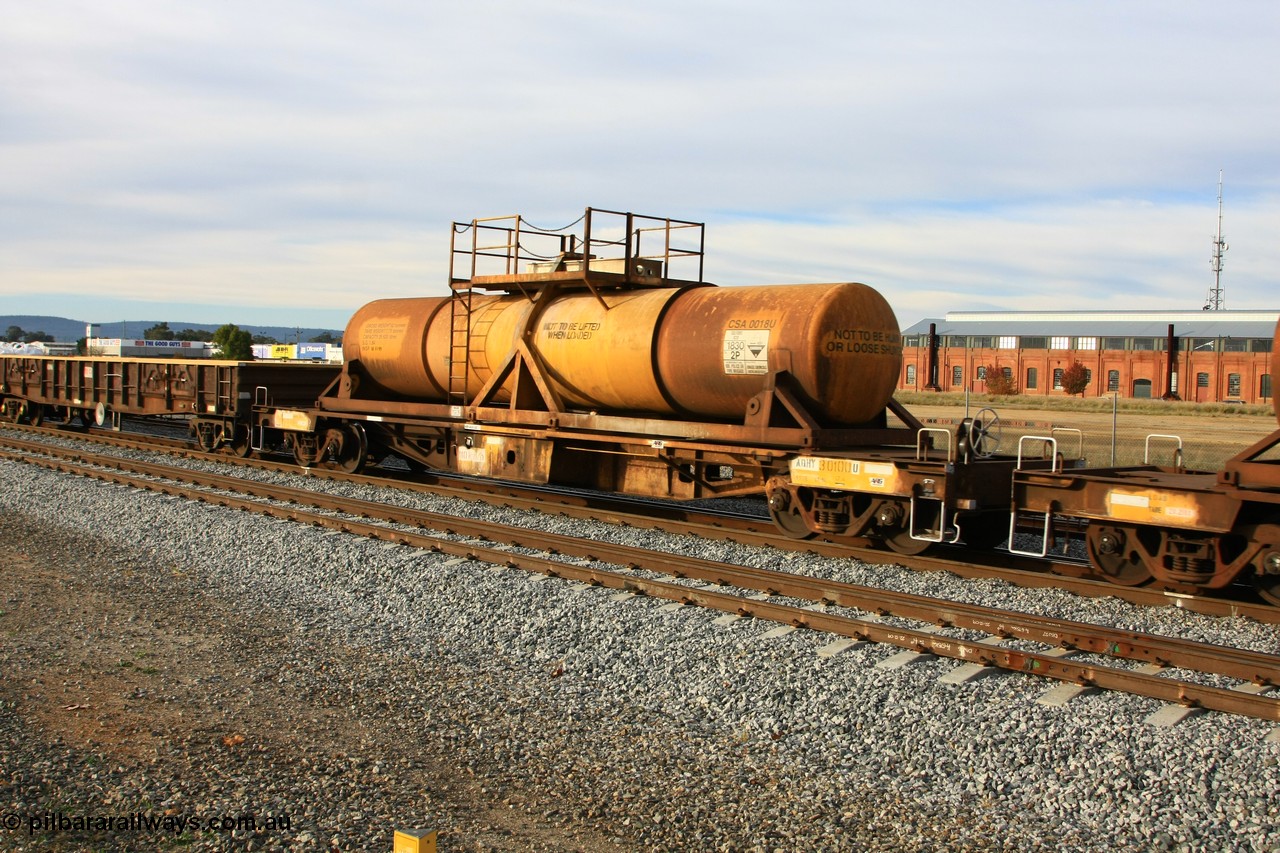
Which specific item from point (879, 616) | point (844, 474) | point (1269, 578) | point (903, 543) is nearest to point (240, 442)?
point (844, 474)

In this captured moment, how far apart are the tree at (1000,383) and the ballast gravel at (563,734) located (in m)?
66.3

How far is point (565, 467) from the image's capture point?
15.1 m

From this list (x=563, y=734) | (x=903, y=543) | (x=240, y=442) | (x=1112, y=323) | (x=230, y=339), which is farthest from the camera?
(x=230, y=339)

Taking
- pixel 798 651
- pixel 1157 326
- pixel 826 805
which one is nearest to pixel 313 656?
pixel 798 651

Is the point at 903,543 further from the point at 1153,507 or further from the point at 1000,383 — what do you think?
the point at 1000,383

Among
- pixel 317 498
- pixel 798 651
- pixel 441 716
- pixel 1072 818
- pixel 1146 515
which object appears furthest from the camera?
pixel 317 498

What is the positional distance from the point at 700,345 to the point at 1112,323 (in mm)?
74460

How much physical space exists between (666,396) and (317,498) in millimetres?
5129

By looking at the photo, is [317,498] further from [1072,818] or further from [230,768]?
[1072,818]

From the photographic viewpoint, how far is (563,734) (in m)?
6.48

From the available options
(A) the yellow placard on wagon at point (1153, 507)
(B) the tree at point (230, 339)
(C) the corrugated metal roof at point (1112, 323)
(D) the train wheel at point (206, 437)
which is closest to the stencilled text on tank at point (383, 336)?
(D) the train wheel at point (206, 437)

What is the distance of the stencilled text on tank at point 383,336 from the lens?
18078mm

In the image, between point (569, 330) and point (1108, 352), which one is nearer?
point (569, 330)

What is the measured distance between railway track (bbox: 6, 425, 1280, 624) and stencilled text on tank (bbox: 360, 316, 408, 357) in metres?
2.18
